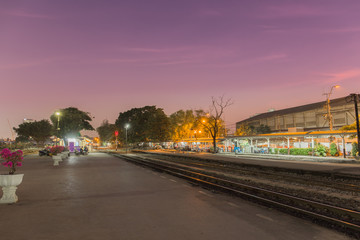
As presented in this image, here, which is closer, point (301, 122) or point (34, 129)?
point (301, 122)

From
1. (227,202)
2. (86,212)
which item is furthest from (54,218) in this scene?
(227,202)

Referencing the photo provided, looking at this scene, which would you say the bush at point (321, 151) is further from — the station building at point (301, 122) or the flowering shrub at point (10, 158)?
the flowering shrub at point (10, 158)

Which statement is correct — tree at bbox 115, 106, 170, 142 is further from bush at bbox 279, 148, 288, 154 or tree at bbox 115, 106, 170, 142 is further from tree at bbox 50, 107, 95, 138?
bush at bbox 279, 148, 288, 154

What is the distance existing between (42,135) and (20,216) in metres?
98.7

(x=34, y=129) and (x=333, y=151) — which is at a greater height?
(x=34, y=129)

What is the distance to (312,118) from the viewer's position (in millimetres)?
84125

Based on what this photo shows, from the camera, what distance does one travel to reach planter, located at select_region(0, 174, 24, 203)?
8.64 m

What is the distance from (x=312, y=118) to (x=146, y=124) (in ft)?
178

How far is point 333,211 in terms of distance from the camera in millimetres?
8016

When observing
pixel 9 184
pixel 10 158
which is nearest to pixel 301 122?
pixel 10 158

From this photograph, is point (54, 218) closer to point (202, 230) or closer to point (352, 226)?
point (202, 230)

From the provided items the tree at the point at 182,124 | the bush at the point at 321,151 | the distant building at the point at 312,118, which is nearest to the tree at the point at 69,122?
the tree at the point at 182,124

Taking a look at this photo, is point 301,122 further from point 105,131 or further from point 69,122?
point 105,131

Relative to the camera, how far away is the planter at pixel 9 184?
28.3ft
